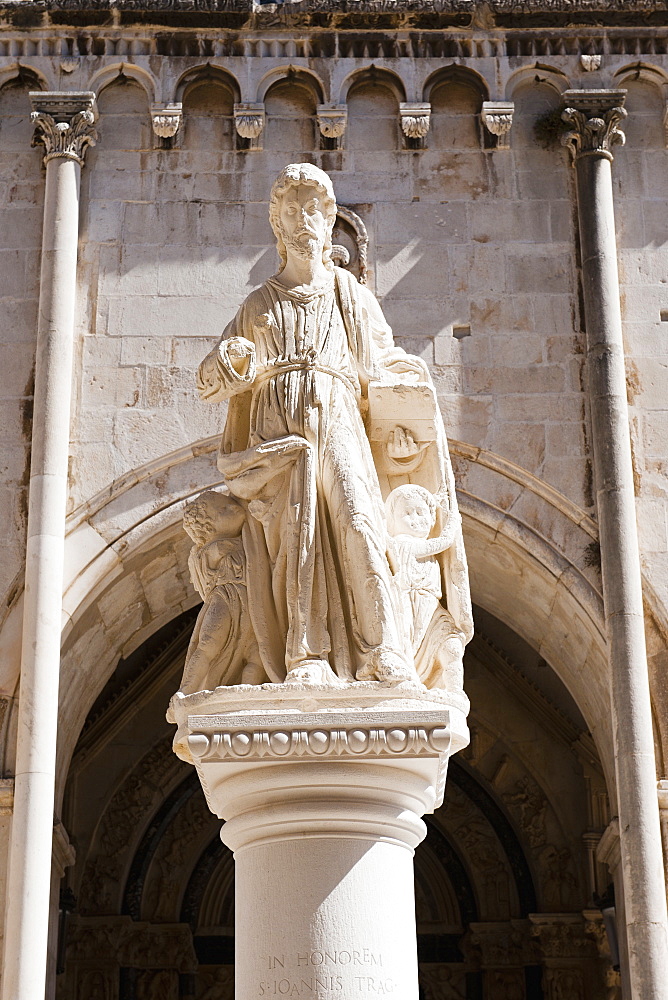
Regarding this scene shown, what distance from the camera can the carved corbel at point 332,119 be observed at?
10.3 meters

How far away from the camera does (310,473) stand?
17.3 ft

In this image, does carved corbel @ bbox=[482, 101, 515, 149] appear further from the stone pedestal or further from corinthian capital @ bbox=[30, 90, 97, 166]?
the stone pedestal

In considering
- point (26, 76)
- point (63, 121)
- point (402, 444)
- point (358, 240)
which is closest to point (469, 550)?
point (358, 240)

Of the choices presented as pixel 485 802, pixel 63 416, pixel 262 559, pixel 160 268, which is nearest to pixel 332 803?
pixel 262 559

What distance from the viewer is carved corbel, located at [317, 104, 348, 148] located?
407 inches

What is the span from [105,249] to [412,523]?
5.25 m

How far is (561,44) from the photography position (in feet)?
34.3

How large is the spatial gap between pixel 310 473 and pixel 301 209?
41.6 inches

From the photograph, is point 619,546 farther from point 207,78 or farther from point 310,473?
point 310,473

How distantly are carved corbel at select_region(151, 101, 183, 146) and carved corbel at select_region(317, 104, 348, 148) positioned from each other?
92cm

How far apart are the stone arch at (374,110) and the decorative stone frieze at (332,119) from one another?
0.38 feet

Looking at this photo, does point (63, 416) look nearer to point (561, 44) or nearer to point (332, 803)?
point (561, 44)

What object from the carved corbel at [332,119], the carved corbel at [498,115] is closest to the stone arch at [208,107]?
the carved corbel at [332,119]

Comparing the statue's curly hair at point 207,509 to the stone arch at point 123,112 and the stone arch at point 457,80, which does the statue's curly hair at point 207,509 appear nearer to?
the stone arch at point 123,112
